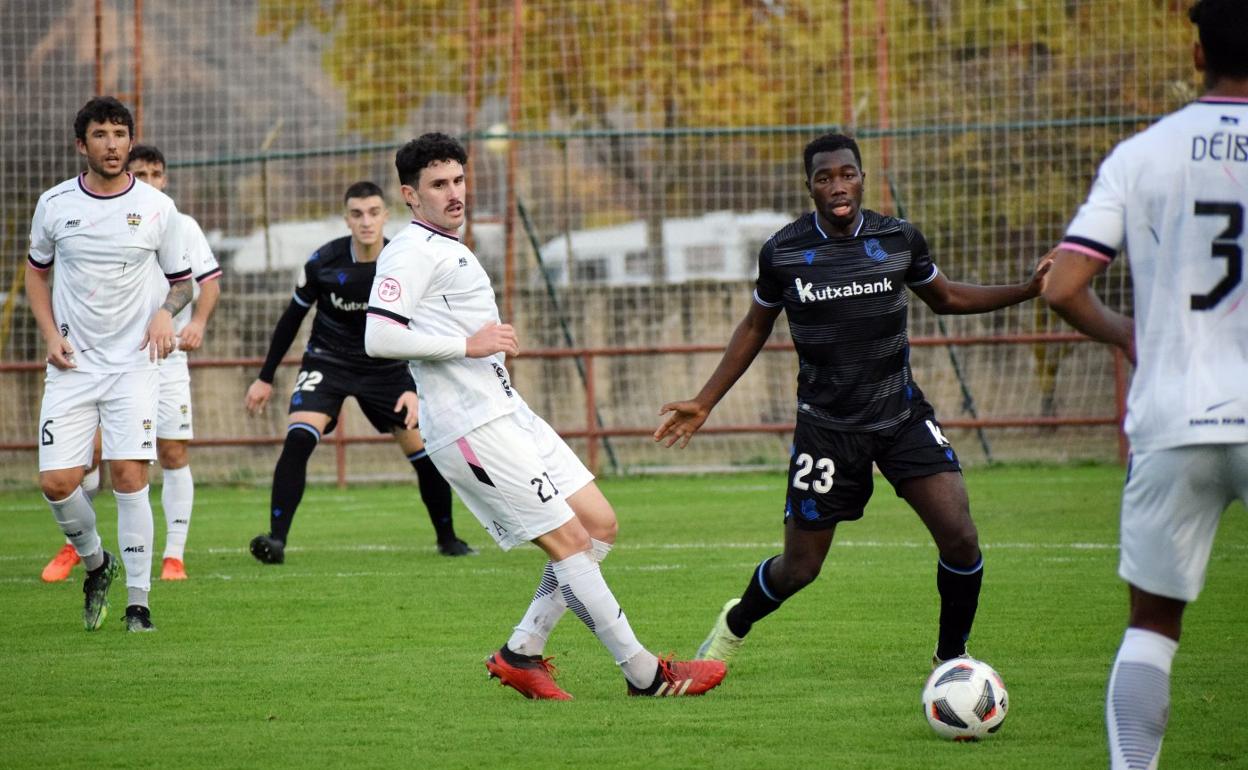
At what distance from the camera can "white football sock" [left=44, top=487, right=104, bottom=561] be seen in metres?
7.98

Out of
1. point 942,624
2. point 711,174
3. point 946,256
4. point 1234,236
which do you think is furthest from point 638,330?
point 1234,236

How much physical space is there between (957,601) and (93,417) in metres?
4.38

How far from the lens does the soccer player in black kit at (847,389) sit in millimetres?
6316

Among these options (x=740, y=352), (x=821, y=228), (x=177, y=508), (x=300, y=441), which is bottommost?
(x=177, y=508)

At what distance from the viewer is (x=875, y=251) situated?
6.44m

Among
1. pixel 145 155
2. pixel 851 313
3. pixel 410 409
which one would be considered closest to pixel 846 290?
pixel 851 313

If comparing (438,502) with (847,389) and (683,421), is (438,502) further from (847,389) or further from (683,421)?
(847,389)

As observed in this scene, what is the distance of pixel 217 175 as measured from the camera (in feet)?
60.8

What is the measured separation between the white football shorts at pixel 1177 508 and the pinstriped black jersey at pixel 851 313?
7.81ft

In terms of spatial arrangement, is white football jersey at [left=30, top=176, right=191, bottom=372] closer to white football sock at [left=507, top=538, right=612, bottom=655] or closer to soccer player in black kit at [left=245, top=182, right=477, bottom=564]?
soccer player in black kit at [left=245, top=182, right=477, bottom=564]

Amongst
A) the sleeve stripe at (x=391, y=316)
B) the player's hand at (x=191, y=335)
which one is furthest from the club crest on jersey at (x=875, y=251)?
the player's hand at (x=191, y=335)

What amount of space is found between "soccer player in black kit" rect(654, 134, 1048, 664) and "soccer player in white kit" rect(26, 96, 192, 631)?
307 centimetres

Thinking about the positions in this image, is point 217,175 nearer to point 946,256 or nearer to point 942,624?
point 946,256

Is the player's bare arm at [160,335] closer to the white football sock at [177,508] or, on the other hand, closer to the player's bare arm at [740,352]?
the white football sock at [177,508]
